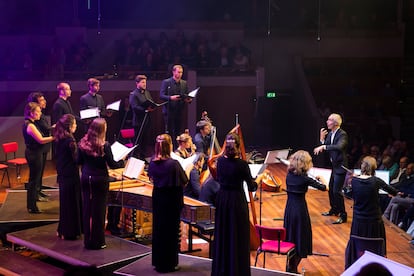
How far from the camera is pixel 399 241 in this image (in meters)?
8.64

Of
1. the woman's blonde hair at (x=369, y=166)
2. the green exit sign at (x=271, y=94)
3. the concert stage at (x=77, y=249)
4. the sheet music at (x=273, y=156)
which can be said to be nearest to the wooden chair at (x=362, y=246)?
the woman's blonde hair at (x=369, y=166)

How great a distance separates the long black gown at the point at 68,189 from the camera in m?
7.56

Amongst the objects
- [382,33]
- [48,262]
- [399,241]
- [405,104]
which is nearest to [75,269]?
[48,262]

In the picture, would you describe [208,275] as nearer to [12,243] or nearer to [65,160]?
[65,160]

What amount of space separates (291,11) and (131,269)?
12.5m

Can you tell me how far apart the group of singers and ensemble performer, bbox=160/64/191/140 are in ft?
6.39

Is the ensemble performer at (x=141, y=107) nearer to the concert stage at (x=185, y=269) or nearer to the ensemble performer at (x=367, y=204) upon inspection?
the concert stage at (x=185, y=269)

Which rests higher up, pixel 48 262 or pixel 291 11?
pixel 291 11

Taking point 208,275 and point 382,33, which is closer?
point 208,275

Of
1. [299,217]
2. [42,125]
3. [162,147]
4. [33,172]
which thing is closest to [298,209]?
[299,217]

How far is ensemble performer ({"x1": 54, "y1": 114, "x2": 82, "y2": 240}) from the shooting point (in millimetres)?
7492

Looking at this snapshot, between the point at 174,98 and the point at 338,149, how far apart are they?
2872mm

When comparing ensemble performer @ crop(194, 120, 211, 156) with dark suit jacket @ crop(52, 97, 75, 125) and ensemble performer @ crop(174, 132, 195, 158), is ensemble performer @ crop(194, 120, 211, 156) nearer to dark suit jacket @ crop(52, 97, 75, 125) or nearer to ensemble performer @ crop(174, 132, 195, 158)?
ensemble performer @ crop(174, 132, 195, 158)

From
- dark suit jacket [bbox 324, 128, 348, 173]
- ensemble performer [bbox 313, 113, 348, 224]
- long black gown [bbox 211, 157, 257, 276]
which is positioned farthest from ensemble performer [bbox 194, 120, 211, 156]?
long black gown [bbox 211, 157, 257, 276]
